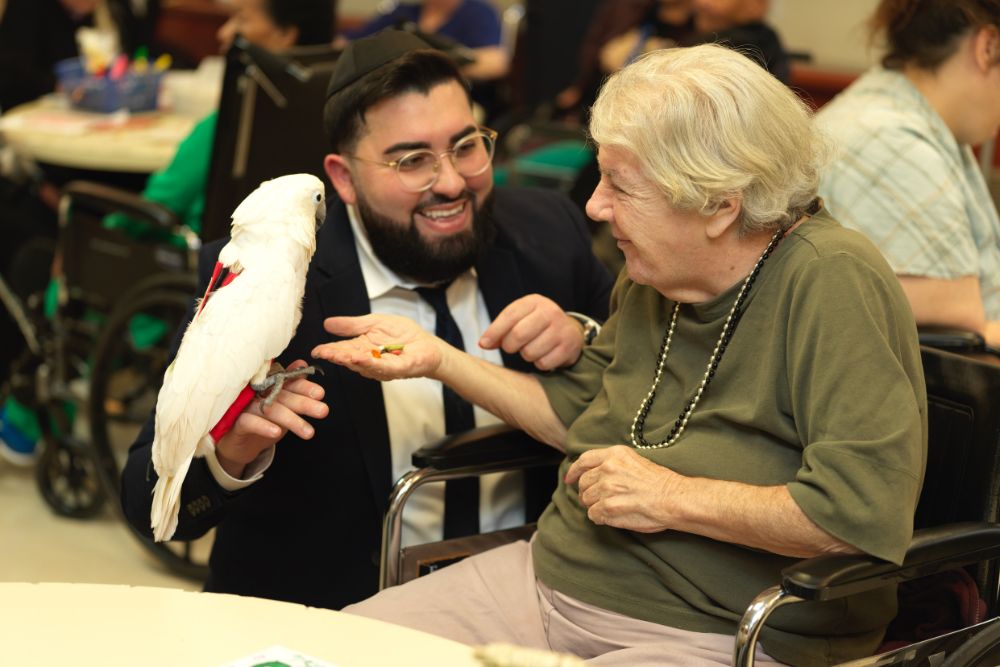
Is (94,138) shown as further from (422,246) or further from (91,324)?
(422,246)

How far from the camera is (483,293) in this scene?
6.37 ft

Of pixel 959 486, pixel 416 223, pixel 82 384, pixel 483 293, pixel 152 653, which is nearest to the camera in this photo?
pixel 152 653

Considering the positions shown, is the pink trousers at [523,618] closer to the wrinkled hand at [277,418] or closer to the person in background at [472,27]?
the wrinkled hand at [277,418]

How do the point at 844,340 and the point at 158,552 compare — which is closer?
the point at 844,340

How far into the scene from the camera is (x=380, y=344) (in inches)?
62.9

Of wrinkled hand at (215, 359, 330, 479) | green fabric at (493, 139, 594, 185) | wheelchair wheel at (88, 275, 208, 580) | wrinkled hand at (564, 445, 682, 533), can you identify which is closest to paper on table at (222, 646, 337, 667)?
wrinkled hand at (215, 359, 330, 479)

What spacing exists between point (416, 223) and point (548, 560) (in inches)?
22.6

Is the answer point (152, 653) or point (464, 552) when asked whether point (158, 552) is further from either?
point (152, 653)

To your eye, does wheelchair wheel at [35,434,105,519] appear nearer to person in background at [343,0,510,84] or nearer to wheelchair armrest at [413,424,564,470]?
wheelchair armrest at [413,424,564,470]

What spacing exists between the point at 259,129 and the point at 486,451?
4.12 ft

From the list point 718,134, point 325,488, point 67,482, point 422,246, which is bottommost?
point 67,482

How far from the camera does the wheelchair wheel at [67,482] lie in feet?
10.7

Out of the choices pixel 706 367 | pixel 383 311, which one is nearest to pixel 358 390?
pixel 383 311

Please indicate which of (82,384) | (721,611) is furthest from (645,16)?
(721,611)
